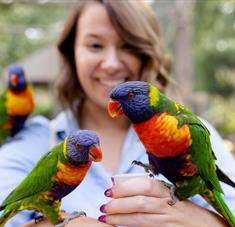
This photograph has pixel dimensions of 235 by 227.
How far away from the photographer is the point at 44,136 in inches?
65.6

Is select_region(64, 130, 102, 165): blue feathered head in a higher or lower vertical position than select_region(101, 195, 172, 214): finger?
higher

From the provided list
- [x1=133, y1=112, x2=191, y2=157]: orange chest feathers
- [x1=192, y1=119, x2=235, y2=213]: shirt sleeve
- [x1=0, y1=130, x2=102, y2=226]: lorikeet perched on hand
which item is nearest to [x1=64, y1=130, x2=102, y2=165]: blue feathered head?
[x1=0, y1=130, x2=102, y2=226]: lorikeet perched on hand

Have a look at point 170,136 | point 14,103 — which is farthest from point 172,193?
point 14,103

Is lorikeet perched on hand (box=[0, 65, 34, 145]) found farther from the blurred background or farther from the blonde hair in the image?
the blonde hair

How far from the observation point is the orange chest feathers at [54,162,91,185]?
1.10 m

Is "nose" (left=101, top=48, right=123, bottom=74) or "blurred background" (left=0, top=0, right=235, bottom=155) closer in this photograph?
"nose" (left=101, top=48, right=123, bottom=74)

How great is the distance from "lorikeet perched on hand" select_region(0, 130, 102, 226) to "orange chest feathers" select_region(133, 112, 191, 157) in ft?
0.41

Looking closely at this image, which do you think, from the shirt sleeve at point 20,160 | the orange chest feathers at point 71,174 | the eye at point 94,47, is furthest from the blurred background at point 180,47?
the orange chest feathers at point 71,174

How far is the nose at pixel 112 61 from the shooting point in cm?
157

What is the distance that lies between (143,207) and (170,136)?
23cm

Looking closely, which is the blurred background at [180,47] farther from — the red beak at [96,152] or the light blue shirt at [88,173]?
the red beak at [96,152]

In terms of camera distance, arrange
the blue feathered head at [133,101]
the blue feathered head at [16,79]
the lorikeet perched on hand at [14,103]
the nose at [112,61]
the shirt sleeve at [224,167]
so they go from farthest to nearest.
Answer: the blue feathered head at [16,79]
the lorikeet perched on hand at [14,103]
the nose at [112,61]
the shirt sleeve at [224,167]
the blue feathered head at [133,101]

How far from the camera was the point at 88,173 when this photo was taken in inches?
58.4

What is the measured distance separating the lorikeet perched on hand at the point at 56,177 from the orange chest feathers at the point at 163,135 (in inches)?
4.9
